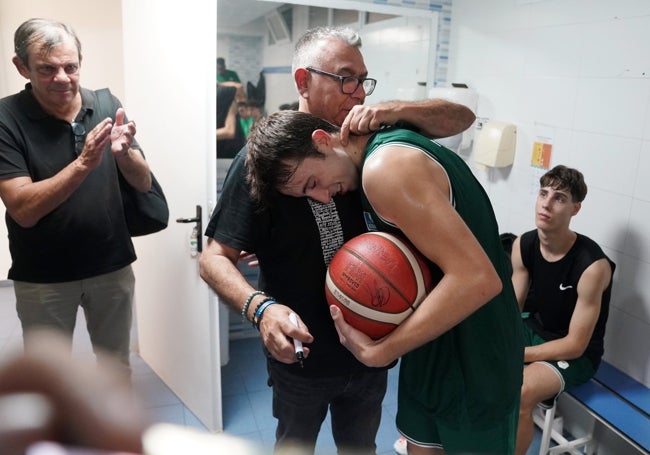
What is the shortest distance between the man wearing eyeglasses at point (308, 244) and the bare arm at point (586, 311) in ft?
3.51

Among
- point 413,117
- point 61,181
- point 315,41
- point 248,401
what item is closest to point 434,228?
point 413,117

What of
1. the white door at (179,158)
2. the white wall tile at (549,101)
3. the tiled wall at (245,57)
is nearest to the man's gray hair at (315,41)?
the white door at (179,158)

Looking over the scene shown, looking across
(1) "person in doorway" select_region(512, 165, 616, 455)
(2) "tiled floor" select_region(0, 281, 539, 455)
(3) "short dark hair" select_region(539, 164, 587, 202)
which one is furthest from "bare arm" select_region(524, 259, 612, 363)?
(2) "tiled floor" select_region(0, 281, 539, 455)

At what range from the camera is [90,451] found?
0.95 ft

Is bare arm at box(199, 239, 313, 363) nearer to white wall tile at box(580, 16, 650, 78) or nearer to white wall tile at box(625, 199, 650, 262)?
white wall tile at box(625, 199, 650, 262)

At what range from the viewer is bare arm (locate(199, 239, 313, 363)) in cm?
125

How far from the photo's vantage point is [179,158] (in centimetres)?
241

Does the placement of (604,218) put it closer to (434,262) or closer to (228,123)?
(434,262)

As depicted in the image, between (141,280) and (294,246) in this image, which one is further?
(141,280)

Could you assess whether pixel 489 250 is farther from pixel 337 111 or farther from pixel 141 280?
pixel 141 280

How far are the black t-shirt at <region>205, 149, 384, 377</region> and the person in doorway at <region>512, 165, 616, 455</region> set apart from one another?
112 cm

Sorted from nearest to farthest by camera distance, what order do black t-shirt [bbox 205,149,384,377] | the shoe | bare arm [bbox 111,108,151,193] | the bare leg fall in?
black t-shirt [bbox 205,149,384,377], bare arm [bbox 111,108,151,193], the bare leg, the shoe

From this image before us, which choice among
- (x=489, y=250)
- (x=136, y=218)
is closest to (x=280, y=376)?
(x=489, y=250)

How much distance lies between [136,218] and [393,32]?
7.27 ft
